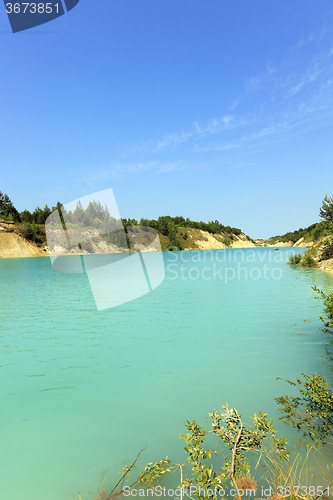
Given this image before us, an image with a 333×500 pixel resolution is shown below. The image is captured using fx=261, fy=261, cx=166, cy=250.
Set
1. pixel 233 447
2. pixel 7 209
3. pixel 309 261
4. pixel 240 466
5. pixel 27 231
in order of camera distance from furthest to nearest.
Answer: pixel 7 209
pixel 27 231
pixel 309 261
pixel 233 447
pixel 240 466

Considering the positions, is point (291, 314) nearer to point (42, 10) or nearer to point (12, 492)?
point (12, 492)

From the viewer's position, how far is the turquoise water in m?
4.27

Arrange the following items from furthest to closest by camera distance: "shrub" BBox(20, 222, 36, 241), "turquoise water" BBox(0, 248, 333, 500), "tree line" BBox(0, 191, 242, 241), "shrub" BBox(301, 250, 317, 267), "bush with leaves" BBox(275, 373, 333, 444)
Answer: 1. "tree line" BBox(0, 191, 242, 241)
2. "shrub" BBox(20, 222, 36, 241)
3. "shrub" BBox(301, 250, 317, 267)
4. "turquoise water" BBox(0, 248, 333, 500)
5. "bush with leaves" BBox(275, 373, 333, 444)

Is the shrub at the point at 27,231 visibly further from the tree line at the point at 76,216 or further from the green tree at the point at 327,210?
the green tree at the point at 327,210

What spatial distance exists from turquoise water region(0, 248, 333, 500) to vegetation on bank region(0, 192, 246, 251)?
36.7m

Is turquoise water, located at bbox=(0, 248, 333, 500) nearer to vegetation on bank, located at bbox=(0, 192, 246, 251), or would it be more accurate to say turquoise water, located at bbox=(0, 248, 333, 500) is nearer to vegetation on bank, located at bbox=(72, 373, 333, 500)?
vegetation on bank, located at bbox=(72, 373, 333, 500)

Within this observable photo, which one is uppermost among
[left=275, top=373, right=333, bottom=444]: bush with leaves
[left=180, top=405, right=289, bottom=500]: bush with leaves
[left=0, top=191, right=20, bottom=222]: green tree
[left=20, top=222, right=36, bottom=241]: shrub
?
[left=0, top=191, right=20, bottom=222]: green tree

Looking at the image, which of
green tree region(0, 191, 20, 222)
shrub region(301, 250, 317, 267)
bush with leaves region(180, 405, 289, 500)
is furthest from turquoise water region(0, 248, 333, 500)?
green tree region(0, 191, 20, 222)

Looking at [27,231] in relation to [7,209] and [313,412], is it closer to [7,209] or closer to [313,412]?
[7,209]

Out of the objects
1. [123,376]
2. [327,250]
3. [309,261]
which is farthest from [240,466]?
[309,261]

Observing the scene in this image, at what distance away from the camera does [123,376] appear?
7.17m

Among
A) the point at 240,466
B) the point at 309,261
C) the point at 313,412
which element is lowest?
the point at 309,261

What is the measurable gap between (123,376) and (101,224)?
3671 inches

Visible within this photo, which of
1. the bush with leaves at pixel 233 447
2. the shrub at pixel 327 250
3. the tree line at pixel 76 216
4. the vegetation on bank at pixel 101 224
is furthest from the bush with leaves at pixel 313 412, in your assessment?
the tree line at pixel 76 216
